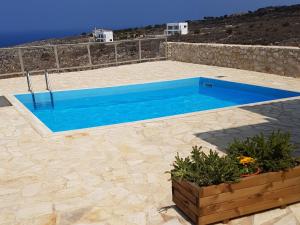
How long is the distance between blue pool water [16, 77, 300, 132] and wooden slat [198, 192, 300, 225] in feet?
21.4

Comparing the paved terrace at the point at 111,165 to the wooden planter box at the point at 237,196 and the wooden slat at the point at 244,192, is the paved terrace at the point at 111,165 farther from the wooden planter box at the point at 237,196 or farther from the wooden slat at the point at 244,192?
the wooden slat at the point at 244,192

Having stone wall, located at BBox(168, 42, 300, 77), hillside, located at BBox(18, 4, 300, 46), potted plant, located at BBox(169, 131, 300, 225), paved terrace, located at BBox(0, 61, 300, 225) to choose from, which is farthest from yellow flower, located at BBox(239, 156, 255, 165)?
hillside, located at BBox(18, 4, 300, 46)

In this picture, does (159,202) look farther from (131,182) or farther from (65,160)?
(65,160)

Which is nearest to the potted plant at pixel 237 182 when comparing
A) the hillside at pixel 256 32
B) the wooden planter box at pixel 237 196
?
the wooden planter box at pixel 237 196

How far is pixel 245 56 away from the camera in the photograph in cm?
1418

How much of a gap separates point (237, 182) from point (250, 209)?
46 centimetres

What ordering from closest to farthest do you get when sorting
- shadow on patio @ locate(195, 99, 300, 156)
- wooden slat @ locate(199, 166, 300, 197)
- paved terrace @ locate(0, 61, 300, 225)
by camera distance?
1. wooden slat @ locate(199, 166, 300, 197)
2. paved terrace @ locate(0, 61, 300, 225)
3. shadow on patio @ locate(195, 99, 300, 156)

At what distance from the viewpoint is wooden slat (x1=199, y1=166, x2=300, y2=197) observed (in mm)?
3525

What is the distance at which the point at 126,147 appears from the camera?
6270mm

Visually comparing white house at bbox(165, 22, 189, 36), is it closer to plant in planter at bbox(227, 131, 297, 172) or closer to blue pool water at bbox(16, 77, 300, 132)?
blue pool water at bbox(16, 77, 300, 132)

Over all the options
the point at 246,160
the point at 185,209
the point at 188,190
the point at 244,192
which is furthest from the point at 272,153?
the point at 185,209

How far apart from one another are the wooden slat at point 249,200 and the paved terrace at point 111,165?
0.21 meters

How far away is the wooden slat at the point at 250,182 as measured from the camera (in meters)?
3.53

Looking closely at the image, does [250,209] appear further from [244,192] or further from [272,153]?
[272,153]
